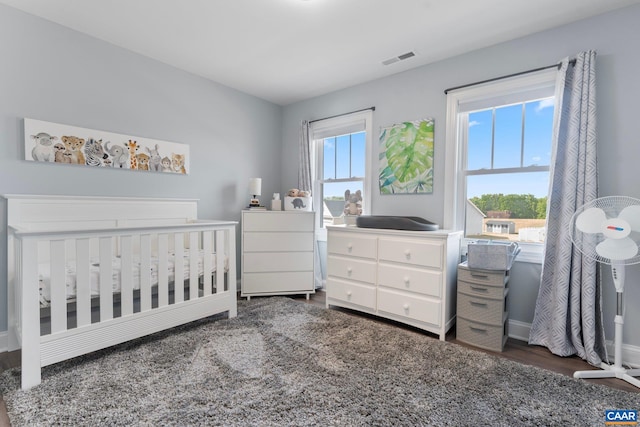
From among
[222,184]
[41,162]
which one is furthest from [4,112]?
[222,184]

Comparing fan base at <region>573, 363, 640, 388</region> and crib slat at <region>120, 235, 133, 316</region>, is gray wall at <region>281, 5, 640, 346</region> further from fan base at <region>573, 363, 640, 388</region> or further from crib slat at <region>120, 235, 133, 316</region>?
crib slat at <region>120, 235, 133, 316</region>

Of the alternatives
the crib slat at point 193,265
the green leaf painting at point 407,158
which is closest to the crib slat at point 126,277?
the crib slat at point 193,265

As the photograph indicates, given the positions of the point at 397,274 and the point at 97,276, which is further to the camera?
the point at 397,274

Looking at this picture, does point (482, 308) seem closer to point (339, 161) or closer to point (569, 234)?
point (569, 234)

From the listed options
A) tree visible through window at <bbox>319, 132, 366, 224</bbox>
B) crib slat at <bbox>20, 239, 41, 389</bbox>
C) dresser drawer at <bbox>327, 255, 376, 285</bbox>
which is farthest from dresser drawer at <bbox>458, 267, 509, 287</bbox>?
crib slat at <bbox>20, 239, 41, 389</bbox>

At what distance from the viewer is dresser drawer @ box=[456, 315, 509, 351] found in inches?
82.3

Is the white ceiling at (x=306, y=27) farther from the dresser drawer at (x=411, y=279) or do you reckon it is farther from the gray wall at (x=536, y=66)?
the dresser drawer at (x=411, y=279)

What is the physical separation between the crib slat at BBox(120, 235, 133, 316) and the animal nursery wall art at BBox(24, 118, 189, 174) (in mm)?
978

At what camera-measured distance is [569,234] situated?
202 cm

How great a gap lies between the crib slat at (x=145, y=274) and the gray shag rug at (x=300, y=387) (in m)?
0.30

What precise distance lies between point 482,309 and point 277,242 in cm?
202

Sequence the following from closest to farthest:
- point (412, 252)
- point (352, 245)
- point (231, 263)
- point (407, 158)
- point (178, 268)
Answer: point (178, 268) → point (412, 252) → point (231, 263) → point (352, 245) → point (407, 158)

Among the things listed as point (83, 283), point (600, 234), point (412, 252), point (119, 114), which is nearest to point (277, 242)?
point (412, 252)

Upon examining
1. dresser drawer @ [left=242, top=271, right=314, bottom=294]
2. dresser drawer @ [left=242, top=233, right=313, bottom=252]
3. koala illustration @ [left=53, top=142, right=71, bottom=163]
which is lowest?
dresser drawer @ [left=242, top=271, right=314, bottom=294]
